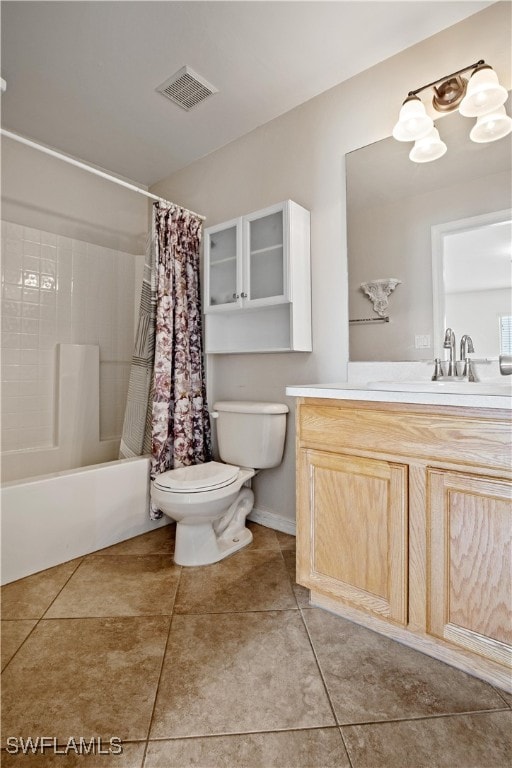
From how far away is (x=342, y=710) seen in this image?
3.38ft

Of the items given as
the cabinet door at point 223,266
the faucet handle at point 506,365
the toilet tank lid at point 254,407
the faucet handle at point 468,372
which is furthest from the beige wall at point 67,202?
the faucet handle at point 506,365

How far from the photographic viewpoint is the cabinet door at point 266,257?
198 cm

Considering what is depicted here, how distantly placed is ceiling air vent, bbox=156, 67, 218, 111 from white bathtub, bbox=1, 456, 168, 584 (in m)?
1.95

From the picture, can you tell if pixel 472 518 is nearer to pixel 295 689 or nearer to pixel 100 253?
pixel 295 689

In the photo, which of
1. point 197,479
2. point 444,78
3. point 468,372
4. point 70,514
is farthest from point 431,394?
point 70,514

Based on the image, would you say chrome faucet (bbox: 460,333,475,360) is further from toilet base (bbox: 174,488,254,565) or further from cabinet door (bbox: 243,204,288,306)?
toilet base (bbox: 174,488,254,565)

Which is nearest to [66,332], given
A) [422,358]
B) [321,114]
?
[321,114]

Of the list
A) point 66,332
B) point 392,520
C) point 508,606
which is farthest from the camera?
point 66,332

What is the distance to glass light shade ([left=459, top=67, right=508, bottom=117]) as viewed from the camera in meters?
1.45

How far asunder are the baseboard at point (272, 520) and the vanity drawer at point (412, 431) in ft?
2.99

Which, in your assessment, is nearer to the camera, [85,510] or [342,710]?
[342,710]

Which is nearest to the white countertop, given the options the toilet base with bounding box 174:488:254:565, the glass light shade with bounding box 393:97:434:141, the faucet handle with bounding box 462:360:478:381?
the faucet handle with bounding box 462:360:478:381

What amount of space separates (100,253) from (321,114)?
65.7 inches

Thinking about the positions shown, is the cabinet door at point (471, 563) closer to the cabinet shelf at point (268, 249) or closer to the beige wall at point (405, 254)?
the beige wall at point (405, 254)
